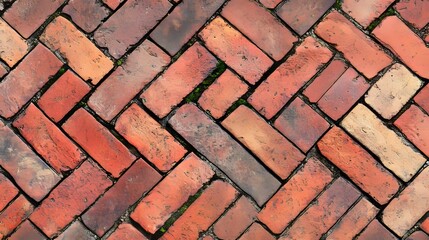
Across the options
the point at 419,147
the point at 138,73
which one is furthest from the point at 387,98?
the point at 138,73

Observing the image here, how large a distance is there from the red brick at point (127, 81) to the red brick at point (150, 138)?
52mm

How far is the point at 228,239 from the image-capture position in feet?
6.07

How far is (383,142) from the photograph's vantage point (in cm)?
187

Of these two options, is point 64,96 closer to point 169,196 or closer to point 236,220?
point 169,196

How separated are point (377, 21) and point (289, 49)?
0.35 metres

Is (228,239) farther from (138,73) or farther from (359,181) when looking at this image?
(138,73)

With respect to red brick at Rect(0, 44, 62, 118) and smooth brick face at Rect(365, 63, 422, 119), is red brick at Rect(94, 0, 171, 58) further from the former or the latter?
smooth brick face at Rect(365, 63, 422, 119)

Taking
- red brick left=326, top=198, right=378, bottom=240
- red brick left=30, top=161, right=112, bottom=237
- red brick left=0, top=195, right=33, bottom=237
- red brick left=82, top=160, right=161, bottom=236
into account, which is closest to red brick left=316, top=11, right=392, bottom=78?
red brick left=326, top=198, right=378, bottom=240

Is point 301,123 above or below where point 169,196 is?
above

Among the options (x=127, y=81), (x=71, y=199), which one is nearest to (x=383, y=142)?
(x=127, y=81)

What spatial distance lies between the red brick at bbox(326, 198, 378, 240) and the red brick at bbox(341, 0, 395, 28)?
69cm

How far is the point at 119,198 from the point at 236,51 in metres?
0.71

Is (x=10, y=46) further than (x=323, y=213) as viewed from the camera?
Yes

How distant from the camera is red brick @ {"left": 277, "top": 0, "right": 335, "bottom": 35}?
6.31ft
